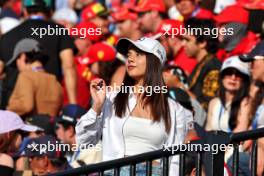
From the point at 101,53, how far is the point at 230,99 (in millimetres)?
2305

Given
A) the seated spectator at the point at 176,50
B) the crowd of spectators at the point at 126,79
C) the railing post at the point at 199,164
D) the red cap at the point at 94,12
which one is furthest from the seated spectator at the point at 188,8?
the railing post at the point at 199,164

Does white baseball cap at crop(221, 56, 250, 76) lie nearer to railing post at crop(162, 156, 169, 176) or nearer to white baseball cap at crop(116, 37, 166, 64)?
white baseball cap at crop(116, 37, 166, 64)

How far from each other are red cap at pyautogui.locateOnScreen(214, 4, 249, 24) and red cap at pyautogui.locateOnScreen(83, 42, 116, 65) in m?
1.23

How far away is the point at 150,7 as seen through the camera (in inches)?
559

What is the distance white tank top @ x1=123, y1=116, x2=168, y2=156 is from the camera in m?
7.85

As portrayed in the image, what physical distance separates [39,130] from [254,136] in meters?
3.92

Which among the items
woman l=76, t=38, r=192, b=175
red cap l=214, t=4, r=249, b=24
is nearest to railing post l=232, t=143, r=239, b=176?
woman l=76, t=38, r=192, b=175

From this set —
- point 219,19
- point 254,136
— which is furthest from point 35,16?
point 254,136

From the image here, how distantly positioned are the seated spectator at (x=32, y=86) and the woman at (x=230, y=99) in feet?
5.18

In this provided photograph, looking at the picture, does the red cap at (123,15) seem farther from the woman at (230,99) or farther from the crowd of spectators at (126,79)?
the woman at (230,99)

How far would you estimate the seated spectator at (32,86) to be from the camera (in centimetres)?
1107

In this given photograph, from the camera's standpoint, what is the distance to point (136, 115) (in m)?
7.95

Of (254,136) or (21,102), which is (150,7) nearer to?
(21,102)

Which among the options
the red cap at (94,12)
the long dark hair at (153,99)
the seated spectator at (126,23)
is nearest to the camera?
the long dark hair at (153,99)
